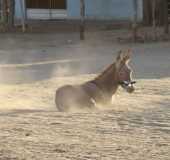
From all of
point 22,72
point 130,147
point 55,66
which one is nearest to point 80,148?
point 130,147

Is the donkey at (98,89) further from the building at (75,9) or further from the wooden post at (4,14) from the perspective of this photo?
the building at (75,9)

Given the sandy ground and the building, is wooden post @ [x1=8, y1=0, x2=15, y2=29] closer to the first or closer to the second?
the building

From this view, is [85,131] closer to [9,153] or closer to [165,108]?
[9,153]

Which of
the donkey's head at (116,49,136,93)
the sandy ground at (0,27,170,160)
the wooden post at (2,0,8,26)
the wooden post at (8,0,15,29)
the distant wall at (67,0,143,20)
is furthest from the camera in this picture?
the distant wall at (67,0,143,20)

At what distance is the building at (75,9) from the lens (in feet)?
112

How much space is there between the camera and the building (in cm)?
3419

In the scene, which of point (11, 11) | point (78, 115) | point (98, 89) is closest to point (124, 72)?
point (98, 89)

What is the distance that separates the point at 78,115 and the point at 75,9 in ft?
87.2

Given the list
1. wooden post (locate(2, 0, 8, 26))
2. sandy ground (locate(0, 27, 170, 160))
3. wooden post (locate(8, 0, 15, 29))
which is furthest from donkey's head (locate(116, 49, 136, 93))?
wooden post (locate(2, 0, 8, 26))

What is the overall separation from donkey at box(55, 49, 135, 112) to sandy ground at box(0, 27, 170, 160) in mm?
195

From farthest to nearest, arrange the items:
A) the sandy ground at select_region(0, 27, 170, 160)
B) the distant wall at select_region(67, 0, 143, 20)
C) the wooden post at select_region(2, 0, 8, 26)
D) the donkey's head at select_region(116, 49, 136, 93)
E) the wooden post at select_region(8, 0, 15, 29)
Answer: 1. the distant wall at select_region(67, 0, 143, 20)
2. the wooden post at select_region(2, 0, 8, 26)
3. the wooden post at select_region(8, 0, 15, 29)
4. the donkey's head at select_region(116, 49, 136, 93)
5. the sandy ground at select_region(0, 27, 170, 160)

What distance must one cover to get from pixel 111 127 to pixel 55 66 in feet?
30.1

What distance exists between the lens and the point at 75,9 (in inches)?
1425

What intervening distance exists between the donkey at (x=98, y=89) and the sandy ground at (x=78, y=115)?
0.64ft
